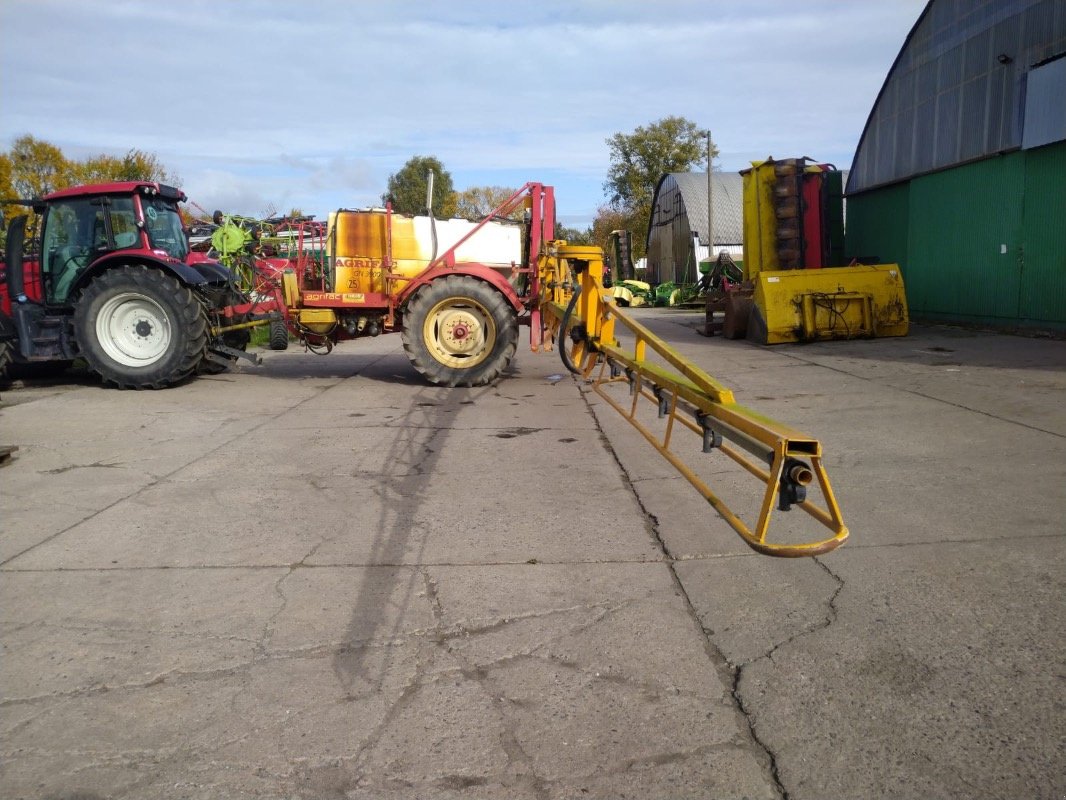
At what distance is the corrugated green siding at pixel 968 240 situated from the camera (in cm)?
1677

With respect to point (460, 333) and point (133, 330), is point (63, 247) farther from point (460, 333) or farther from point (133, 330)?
point (460, 333)

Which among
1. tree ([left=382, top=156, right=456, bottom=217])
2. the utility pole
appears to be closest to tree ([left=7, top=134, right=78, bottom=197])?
tree ([left=382, top=156, right=456, bottom=217])

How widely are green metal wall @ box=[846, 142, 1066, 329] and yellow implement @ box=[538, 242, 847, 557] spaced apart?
32.2 ft

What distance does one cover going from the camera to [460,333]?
11.3 m

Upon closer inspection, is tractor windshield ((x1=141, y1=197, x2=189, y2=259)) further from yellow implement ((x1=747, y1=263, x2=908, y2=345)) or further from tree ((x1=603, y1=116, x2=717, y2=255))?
tree ((x1=603, y1=116, x2=717, y2=255))

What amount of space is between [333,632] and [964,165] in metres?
18.6

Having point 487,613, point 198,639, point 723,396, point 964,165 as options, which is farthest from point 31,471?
point 964,165

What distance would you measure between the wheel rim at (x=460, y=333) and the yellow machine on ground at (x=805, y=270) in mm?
6930

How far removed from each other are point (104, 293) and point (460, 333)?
4.58 m

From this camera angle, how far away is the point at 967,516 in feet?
17.3

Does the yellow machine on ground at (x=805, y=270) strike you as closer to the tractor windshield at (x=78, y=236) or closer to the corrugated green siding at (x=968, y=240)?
the corrugated green siding at (x=968, y=240)

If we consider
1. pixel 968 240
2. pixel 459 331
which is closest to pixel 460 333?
pixel 459 331

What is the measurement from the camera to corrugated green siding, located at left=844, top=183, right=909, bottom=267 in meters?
21.2

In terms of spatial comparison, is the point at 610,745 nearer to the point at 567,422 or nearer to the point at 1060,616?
the point at 1060,616
